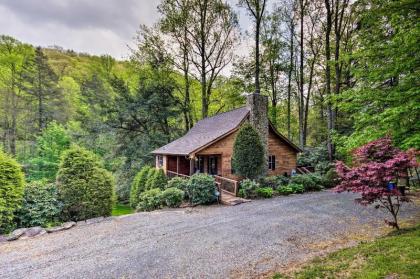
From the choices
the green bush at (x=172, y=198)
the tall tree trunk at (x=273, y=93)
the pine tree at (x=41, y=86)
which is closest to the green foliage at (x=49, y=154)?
the pine tree at (x=41, y=86)

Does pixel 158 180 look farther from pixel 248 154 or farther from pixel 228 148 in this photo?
pixel 248 154

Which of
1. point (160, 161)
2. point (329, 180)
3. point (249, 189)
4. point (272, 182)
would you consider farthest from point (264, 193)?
point (160, 161)

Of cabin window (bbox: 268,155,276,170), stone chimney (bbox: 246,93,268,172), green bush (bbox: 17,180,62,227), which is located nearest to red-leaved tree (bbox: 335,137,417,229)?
stone chimney (bbox: 246,93,268,172)

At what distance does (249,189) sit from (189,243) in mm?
6238

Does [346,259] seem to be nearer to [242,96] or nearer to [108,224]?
[108,224]

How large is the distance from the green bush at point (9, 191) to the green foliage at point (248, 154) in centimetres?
975

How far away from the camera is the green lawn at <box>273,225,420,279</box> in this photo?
3.78 m

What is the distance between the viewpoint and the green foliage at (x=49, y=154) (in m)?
20.7

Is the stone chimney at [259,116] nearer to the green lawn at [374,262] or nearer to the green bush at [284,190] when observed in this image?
the green bush at [284,190]

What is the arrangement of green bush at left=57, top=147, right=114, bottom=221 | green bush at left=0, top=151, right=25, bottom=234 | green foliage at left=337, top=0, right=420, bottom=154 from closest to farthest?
green foliage at left=337, top=0, right=420, bottom=154
green bush at left=0, top=151, right=25, bottom=234
green bush at left=57, top=147, right=114, bottom=221

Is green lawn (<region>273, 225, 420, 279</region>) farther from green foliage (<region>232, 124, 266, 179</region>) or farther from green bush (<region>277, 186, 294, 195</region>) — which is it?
green foliage (<region>232, 124, 266, 179</region>)

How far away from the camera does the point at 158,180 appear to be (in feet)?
51.7

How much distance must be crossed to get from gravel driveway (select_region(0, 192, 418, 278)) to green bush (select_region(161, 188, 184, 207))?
122 cm

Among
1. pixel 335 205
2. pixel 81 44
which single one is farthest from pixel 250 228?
pixel 81 44
